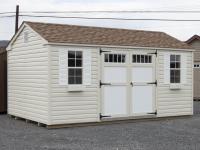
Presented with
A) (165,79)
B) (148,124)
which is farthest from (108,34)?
(148,124)

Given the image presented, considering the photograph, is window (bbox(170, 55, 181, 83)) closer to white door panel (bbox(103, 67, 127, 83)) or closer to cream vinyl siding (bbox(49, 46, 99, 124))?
white door panel (bbox(103, 67, 127, 83))

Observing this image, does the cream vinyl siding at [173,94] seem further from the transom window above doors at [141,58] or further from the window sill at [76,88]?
the window sill at [76,88]

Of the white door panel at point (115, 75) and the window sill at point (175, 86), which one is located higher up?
the white door panel at point (115, 75)

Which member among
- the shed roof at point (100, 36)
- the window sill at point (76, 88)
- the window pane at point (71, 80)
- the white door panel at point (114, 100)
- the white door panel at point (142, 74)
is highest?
the shed roof at point (100, 36)

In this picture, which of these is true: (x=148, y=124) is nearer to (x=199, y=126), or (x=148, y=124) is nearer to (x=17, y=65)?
(x=199, y=126)

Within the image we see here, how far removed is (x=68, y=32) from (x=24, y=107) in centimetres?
283

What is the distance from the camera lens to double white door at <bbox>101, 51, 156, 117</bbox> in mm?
14156

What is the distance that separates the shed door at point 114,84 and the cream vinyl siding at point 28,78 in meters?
1.90

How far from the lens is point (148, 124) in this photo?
1417cm

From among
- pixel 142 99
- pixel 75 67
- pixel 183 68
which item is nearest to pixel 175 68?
pixel 183 68

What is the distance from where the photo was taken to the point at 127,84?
14.5 m

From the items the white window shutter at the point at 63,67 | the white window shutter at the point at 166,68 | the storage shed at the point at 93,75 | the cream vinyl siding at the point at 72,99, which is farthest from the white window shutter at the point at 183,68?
the white window shutter at the point at 63,67

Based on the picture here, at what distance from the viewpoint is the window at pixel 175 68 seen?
1559 cm

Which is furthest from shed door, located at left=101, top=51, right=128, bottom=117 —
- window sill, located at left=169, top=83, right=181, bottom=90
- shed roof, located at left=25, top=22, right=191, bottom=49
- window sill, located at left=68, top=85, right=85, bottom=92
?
window sill, located at left=169, top=83, right=181, bottom=90
